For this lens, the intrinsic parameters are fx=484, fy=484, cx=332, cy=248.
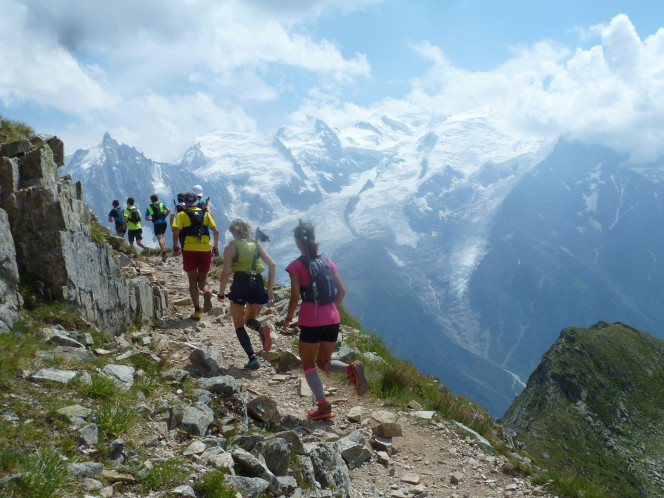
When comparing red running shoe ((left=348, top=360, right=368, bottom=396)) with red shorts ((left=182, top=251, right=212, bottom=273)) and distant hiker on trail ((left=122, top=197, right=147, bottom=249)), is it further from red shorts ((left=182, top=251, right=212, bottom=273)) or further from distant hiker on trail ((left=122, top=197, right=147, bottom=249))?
distant hiker on trail ((left=122, top=197, right=147, bottom=249))

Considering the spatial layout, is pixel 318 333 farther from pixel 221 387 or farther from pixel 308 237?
pixel 221 387

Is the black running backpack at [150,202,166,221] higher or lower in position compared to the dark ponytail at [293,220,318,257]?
higher

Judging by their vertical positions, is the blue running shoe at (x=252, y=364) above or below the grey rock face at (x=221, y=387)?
below

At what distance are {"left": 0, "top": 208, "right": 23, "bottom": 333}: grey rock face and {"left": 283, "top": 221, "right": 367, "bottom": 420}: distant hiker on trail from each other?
13.5ft

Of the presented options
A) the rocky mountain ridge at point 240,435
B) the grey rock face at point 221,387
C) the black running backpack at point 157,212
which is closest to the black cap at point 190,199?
the rocky mountain ridge at point 240,435

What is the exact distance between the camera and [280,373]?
1005 centimetres

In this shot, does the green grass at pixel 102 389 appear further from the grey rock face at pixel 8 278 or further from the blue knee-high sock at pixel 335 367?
the blue knee-high sock at pixel 335 367

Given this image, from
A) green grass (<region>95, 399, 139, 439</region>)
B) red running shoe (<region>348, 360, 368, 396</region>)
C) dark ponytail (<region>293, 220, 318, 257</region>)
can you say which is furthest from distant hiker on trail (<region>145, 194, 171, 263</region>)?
green grass (<region>95, 399, 139, 439</region>)

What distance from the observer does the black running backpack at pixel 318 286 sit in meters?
7.30

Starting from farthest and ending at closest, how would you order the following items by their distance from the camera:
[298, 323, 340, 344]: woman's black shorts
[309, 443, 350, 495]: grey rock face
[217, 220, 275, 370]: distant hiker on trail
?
[217, 220, 275, 370]: distant hiker on trail, [298, 323, 340, 344]: woman's black shorts, [309, 443, 350, 495]: grey rock face

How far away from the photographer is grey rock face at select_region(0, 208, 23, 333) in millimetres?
7113

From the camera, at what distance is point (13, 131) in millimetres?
10773

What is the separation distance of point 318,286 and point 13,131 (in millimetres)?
8335

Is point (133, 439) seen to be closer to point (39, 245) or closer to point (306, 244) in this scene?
point (306, 244)
